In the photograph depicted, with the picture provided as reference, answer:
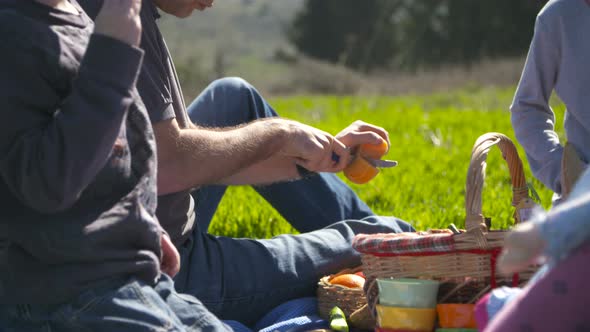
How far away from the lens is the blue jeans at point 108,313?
7.21 feet

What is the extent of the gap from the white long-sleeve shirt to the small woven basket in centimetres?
80

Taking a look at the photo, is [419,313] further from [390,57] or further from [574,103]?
[390,57]

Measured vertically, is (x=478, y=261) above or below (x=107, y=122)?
below

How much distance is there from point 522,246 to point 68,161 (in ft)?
3.17

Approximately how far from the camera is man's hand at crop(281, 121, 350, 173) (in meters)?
3.03

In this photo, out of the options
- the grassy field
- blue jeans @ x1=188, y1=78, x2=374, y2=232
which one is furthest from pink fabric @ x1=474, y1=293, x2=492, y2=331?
the grassy field

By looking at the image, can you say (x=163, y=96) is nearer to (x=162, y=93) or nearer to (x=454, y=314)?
(x=162, y=93)

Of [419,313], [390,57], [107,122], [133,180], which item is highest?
[107,122]

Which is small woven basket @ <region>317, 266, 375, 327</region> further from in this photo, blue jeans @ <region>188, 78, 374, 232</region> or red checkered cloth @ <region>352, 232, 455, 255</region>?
blue jeans @ <region>188, 78, 374, 232</region>

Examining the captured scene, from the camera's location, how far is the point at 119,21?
2098 millimetres

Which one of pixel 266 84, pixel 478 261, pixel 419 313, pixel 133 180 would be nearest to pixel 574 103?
pixel 478 261

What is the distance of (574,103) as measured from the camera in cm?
329

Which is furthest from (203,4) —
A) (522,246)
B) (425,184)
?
(425,184)

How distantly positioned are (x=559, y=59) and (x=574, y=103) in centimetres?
17
